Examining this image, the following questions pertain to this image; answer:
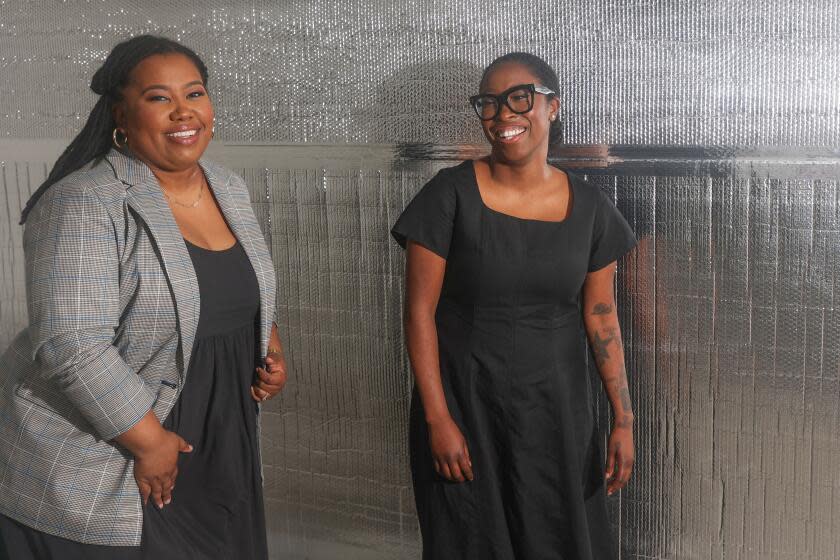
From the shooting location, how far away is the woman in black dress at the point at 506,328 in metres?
2.04

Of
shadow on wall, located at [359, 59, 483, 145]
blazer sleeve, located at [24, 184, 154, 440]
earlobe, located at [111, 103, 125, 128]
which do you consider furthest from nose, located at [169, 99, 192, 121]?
shadow on wall, located at [359, 59, 483, 145]

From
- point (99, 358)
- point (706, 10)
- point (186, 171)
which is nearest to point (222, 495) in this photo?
point (99, 358)

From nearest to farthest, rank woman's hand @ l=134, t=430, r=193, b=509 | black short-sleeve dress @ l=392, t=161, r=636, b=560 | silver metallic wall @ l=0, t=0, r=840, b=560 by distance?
woman's hand @ l=134, t=430, r=193, b=509, black short-sleeve dress @ l=392, t=161, r=636, b=560, silver metallic wall @ l=0, t=0, r=840, b=560

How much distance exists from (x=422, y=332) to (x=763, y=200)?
35.1 inches

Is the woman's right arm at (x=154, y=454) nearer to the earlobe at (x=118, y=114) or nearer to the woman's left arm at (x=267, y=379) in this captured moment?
the woman's left arm at (x=267, y=379)

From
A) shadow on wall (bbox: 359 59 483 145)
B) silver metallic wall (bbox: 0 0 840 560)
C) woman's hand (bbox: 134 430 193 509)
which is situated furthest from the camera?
shadow on wall (bbox: 359 59 483 145)

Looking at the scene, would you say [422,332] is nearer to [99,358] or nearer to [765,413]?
[99,358]

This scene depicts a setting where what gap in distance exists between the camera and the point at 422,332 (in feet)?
6.76

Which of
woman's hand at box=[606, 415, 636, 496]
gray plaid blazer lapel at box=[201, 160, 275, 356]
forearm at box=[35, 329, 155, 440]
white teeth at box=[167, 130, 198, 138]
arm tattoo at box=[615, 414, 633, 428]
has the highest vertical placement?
white teeth at box=[167, 130, 198, 138]

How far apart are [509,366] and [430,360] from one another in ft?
0.55

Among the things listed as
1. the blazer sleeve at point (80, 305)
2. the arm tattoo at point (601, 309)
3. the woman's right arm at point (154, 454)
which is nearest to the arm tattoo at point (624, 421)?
the arm tattoo at point (601, 309)

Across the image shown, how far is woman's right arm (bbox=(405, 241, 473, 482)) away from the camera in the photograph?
2.04m

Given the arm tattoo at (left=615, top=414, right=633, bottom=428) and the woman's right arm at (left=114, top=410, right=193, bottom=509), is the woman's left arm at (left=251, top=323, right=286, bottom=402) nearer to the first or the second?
the woman's right arm at (left=114, top=410, right=193, bottom=509)

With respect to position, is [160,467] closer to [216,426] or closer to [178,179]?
[216,426]
